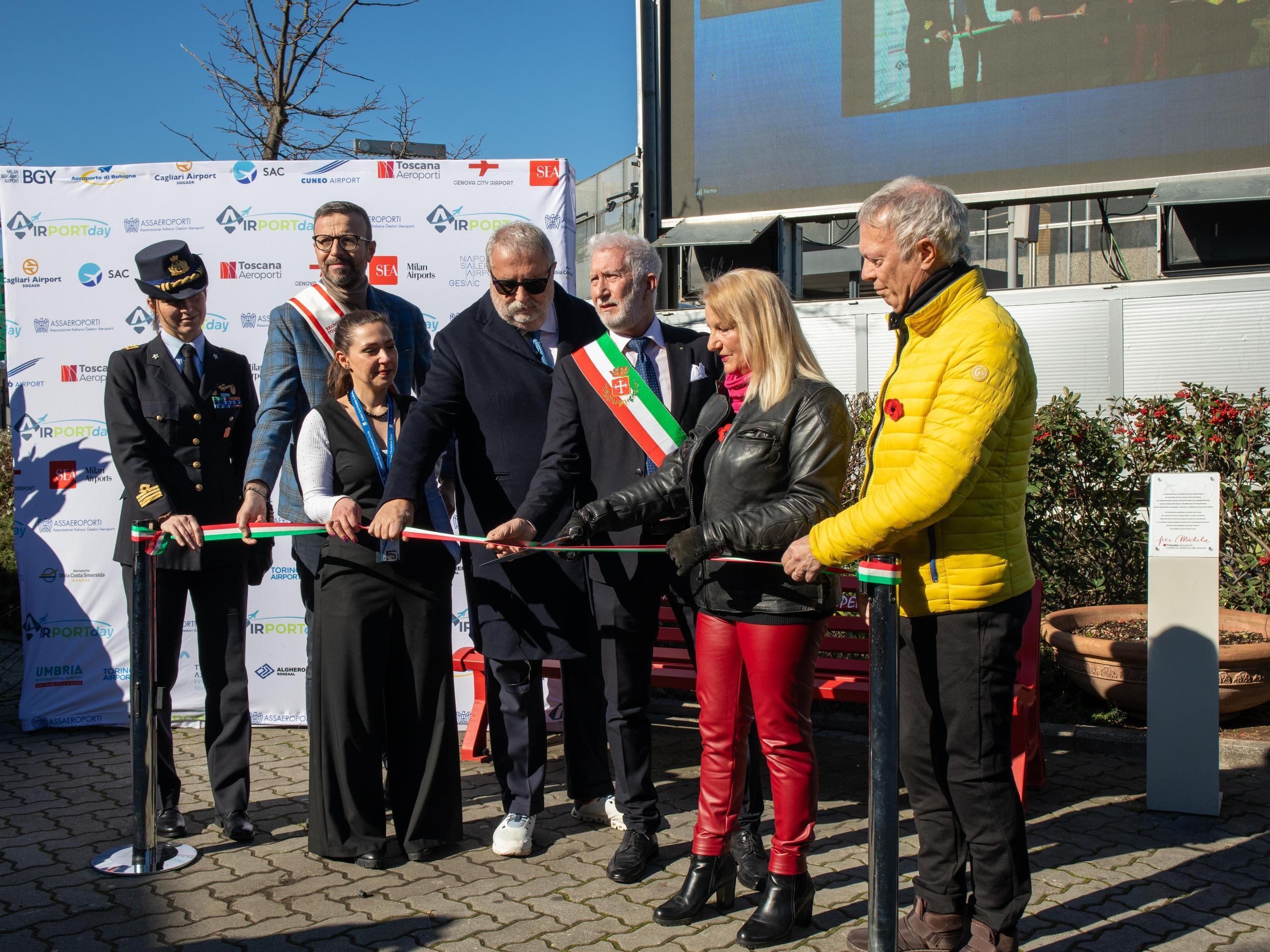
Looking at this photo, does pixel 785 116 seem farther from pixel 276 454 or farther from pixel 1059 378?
pixel 276 454

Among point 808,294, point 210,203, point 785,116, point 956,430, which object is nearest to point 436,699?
point 956,430

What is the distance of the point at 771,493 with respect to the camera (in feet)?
10.3

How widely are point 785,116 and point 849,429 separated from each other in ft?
21.9

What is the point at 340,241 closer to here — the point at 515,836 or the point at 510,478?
the point at 510,478

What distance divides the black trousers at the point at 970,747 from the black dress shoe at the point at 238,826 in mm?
2488

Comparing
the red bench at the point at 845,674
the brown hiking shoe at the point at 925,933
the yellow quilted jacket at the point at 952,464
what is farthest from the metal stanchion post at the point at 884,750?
the red bench at the point at 845,674

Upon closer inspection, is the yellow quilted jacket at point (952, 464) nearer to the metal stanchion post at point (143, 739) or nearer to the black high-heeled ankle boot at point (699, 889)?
the black high-heeled ankle boot at point (699, 889)

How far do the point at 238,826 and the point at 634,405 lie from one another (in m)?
2.15

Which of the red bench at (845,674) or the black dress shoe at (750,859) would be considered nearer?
the black dress shoe at (750,859)

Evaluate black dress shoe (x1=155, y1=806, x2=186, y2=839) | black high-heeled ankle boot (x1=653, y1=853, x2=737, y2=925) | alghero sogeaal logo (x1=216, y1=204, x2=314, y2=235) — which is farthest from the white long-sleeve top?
alghero sogeaal logo (x1=216, y1=204, x2=314, y2=235)

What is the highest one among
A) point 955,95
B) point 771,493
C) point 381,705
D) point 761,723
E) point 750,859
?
point 955,95

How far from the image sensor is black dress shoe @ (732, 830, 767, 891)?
3486 millimetres

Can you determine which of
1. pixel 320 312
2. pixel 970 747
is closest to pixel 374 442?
pixel 320 312

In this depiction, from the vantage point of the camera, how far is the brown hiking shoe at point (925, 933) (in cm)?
296
